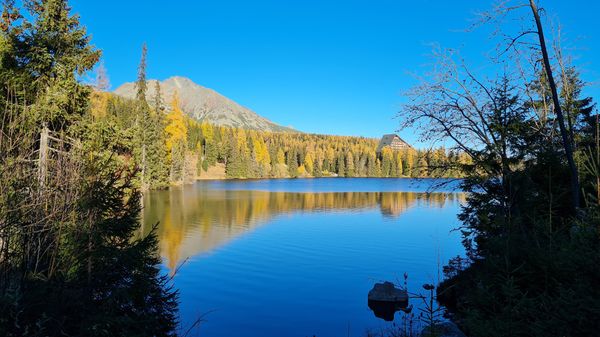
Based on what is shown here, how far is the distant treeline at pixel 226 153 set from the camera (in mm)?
45525

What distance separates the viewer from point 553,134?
14734 millimetres

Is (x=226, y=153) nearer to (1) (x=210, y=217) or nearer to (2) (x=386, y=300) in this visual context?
(1) (x=210, y=217)

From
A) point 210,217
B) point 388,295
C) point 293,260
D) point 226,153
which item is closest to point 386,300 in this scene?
point 388,295

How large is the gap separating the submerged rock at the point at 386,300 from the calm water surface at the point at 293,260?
421 millimetres

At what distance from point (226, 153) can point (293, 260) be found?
111 m

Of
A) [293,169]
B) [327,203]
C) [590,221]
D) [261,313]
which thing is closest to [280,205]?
[327,203]

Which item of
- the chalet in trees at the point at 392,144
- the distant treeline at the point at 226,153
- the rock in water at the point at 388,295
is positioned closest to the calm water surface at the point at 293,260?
the rock in water at the point at 388,295

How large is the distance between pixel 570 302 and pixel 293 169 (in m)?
143

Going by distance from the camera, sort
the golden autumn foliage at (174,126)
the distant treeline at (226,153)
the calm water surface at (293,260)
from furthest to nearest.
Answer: the golden autumn foliage at (174,126)
the distant treeline at (226,153)
the calm water surface at (293,260)

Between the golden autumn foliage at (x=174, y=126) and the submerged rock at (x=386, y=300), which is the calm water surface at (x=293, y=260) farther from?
the golden autumn foliage at (x=174, y=126)

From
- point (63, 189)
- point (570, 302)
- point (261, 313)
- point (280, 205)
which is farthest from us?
point (280, 205)

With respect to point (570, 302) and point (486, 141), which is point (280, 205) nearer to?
point (486, 141)

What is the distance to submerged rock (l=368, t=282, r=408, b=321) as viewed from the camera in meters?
14.9

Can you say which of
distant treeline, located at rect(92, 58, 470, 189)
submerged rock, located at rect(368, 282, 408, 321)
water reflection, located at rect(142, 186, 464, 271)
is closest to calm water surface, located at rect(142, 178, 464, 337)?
water reflection, located at rect(142, 186, 464, 271)
